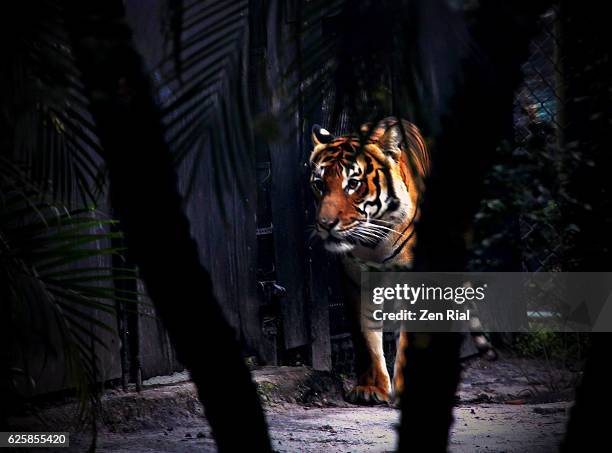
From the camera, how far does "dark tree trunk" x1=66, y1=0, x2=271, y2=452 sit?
1812 millimetres

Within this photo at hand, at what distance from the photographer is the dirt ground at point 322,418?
4.01 meters

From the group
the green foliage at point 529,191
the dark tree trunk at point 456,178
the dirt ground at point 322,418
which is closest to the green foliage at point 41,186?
the dirt ground at point 322,418

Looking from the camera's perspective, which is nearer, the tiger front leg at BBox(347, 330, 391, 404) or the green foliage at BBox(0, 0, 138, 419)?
the green foliage at BBox(0, 0, 138, 419)

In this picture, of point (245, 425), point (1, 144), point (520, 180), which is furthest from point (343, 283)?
point (245, 425)

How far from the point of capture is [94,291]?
2877 mm

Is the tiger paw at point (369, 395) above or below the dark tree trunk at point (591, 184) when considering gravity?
below

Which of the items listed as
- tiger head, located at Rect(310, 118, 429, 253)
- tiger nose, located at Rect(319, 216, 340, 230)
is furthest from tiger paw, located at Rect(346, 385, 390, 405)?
tiger nose, located at Rect(319, 216, 340, 230)

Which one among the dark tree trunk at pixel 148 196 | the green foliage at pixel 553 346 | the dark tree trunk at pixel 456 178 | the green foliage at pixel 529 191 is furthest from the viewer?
the green foliage at pixel 553 346

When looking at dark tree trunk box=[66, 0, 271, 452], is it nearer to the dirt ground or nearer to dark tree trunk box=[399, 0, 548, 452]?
dark tree trunk box=[399, 0, 548, 452]

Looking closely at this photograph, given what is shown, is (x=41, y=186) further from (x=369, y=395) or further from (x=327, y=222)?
(x=369, y=395)

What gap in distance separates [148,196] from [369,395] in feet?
12.4

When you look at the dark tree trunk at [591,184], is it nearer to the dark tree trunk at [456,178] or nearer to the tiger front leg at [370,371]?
the dark tree trunk at [456,178]

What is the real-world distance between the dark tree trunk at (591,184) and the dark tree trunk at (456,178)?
0.27 m

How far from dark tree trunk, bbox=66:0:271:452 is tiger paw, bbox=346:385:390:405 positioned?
11.8 feet
